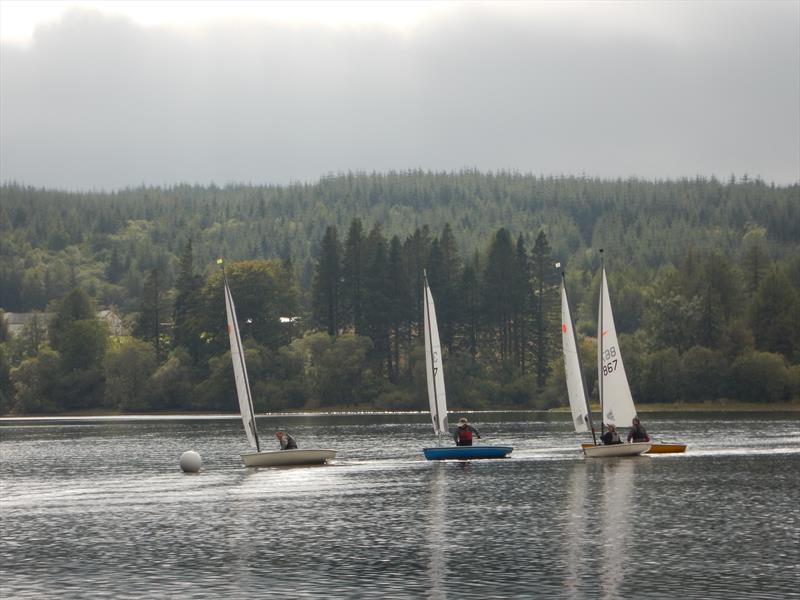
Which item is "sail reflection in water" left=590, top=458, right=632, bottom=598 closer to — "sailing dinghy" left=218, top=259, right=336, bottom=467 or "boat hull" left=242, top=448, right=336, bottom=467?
"boat hull" left=242, top=448, right=336, bottom=467

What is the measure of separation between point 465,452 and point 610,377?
12.1m

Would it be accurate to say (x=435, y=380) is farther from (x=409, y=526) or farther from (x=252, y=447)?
(x=409, y=526)

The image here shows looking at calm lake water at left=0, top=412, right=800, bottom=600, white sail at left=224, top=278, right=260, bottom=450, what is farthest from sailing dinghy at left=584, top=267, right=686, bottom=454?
white sail at left=224, top=278, right=260, bottom=450

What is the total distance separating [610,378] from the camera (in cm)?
10081

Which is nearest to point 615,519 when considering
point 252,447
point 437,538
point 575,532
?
point 575,532

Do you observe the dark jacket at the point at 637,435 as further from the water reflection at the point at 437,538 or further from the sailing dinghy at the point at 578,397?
the water reflection at the point at 437,538

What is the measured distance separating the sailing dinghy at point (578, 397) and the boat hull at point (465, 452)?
551 centimetres

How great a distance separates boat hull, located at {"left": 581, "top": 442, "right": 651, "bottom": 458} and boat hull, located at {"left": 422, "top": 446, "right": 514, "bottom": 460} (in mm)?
5649

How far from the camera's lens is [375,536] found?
62.3 meters

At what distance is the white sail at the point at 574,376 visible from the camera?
315 ft

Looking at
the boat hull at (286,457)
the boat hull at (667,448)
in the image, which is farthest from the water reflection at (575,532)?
the boat hull at (286,457)

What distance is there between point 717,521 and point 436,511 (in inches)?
569

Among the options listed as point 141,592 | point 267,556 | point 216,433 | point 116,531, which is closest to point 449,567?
point 267,556

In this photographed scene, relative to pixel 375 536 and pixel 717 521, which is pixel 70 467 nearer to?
pixel 375 536
